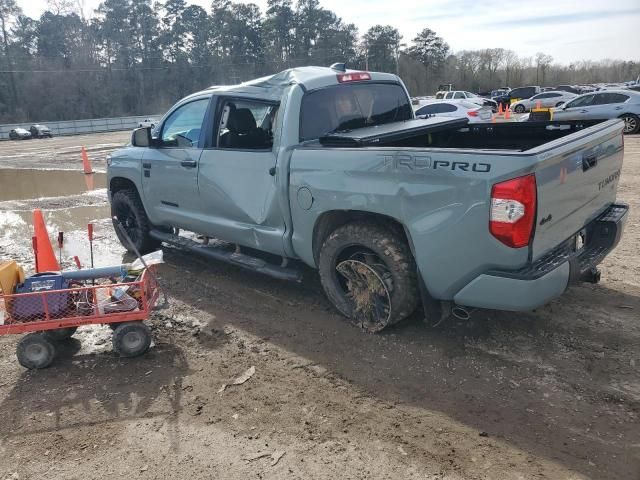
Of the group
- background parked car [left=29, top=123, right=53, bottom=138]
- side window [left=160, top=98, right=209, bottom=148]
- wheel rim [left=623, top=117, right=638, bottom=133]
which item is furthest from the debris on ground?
background parked car [left=29, top=123, right=53, bottom=138]

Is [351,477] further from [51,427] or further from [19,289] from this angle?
[19,289]

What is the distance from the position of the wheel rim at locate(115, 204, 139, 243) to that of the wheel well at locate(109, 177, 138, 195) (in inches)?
9.7

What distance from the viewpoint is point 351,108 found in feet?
16.0

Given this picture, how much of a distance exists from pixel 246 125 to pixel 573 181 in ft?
9.25

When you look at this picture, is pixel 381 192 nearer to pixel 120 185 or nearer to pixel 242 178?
pixel 242 178

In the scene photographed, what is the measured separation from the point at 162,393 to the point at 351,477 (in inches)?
58.7

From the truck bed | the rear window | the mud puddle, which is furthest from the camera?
the mud puddle

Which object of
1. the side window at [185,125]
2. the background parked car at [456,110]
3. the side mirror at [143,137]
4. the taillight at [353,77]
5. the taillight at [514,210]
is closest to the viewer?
the taillight at [514,210]

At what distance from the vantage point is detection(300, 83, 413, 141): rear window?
4.52 meters

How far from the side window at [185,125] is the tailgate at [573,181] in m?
3.35

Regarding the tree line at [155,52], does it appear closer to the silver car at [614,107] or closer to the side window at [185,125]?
the silver car at [614,107]

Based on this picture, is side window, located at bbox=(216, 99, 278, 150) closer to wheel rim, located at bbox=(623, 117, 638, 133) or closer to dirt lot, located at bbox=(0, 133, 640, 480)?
dirt lot, located at bbox=(0, 133, 640, 480)

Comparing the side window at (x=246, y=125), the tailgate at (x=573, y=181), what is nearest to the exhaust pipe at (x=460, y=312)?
the tailgate at (x=573, y=181)

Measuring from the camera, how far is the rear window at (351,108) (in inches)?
178
